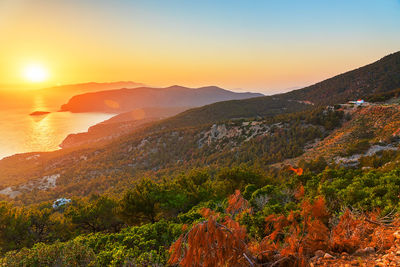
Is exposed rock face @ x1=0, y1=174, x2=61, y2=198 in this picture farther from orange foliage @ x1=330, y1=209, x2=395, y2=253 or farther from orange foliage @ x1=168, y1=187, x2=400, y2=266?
orange foliage @ x1=330, y1=209, x2=395, y2=253

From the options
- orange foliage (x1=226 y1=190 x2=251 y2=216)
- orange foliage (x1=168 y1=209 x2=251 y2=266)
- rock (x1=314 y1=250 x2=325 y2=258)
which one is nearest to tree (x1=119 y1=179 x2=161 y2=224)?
orange foliage (x1=226 y1=190 x2=251 y2=216)

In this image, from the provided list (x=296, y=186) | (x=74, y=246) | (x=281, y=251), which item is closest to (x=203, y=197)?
(x=296, y=186)

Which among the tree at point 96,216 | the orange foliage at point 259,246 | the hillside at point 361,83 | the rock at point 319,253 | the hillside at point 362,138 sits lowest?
the tree at point 96,216

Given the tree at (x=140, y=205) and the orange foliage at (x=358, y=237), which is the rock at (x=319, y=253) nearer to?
the orange foliage at (x=358, y=237)

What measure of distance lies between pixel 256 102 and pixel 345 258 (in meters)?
93.0

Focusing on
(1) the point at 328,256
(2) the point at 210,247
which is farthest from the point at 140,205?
(1) the point at 328,256

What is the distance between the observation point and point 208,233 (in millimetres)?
3152

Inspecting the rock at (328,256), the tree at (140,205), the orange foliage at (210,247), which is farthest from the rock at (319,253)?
the tree at (140,205)

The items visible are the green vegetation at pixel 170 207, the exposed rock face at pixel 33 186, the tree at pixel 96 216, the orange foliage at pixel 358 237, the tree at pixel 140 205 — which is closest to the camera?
the orange foliage at pixel 358 237

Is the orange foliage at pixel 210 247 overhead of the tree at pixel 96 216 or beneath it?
overhead

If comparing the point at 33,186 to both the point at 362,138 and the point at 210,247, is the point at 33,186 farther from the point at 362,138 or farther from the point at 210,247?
the point at 362,138

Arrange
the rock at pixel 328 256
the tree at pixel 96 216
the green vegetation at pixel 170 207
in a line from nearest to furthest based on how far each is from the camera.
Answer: the rock at pixel 328 256 < the green vegetation at pixel 170 207 < the tree at pixel 96 216

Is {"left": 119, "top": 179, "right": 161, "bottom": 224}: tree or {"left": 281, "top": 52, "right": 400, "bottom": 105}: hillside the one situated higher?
{"left": 281, "top": 52, "right": 400, "bottom": 105}: hillside

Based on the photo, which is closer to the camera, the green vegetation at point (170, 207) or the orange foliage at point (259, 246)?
the orange foliage at point (259, 246)
